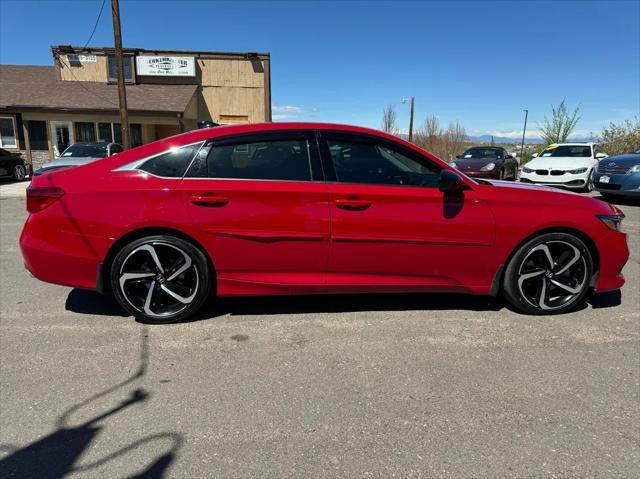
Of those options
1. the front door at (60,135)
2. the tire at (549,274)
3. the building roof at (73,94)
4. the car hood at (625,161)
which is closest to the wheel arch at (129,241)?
the tire at (549,274)

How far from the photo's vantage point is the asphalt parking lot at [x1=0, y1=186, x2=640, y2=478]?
217cm

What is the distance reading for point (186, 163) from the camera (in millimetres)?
3557

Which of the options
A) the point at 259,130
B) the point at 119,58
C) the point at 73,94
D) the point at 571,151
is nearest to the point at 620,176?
the point at 571,151

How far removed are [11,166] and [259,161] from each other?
57.3 ft

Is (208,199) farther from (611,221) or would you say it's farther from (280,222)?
(611,221)

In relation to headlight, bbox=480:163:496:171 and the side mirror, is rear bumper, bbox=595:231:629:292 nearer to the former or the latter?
the side mirror

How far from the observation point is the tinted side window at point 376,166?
3666 millimetres

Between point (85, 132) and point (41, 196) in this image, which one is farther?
point (85, 132)

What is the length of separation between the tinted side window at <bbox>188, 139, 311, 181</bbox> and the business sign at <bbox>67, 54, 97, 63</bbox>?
2719 cm

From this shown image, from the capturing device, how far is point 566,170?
13.3 m

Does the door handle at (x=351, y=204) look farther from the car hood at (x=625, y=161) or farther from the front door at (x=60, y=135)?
the front door at (x=60, y=135)

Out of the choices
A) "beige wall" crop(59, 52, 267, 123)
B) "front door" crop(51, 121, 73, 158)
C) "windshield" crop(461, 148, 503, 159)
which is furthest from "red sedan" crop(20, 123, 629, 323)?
"beige wall" crop(59, 52, 267, 123)

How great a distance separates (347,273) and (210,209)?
118 cm

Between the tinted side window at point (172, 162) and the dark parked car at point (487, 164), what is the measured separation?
Result: 1217 cm
